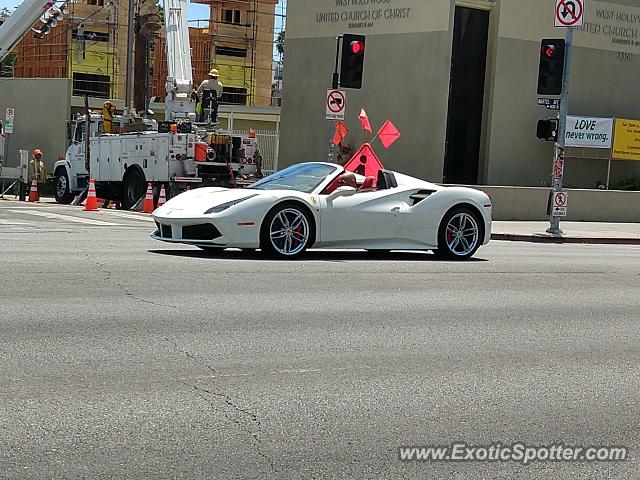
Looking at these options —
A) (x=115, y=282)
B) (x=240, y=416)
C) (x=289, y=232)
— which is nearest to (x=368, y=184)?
(x=289, y=232)

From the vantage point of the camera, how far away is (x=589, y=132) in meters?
33.1

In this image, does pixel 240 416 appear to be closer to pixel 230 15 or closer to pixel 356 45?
pixel 356 45

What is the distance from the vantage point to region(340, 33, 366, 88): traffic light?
68.1 feet

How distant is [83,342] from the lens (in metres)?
7.29

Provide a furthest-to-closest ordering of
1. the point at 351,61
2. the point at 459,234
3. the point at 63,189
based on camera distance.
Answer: the point at 63,189, the point at 351,61, the point at 459,234

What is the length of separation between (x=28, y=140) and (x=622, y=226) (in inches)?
998

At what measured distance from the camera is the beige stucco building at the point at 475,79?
31969 millimetres

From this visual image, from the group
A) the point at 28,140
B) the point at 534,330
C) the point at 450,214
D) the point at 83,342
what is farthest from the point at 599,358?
the point at 28,140

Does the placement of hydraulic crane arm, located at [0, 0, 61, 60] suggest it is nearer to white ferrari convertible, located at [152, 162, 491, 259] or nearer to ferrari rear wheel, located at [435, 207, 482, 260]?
white ferrari convertible, located at [152, 162, 491, 259]

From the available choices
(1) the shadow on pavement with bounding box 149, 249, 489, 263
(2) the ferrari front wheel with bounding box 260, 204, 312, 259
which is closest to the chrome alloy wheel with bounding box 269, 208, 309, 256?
(2) the ferrari front wheel with bounding box 260, 204, 312, 259

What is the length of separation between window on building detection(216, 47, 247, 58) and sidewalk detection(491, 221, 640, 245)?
35.4 meters

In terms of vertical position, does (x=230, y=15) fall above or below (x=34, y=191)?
above

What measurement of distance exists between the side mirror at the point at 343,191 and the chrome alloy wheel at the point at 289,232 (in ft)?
1.85

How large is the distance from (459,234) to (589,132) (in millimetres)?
20504
